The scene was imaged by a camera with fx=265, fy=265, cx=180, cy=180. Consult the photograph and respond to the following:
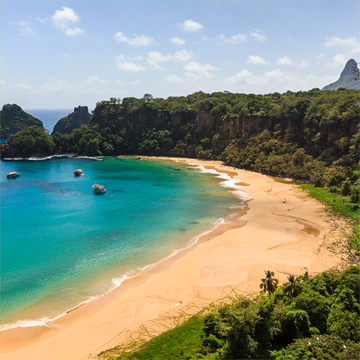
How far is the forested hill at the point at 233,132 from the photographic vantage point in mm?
65750

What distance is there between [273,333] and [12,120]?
680 feet

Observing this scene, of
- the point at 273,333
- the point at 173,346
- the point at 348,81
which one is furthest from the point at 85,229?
the point at 348,81

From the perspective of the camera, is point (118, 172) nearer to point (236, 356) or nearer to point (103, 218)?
point (103, 218)

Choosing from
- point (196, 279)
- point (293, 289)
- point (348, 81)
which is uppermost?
point (348, 81)

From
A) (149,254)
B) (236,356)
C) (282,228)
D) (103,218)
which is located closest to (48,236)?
(103,218)

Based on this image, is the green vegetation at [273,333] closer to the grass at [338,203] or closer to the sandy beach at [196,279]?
the sandy beach at [196,279]

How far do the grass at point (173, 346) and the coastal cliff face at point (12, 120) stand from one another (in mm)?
189643

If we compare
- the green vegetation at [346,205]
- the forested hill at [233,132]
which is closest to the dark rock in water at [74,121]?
the forested hill at [233,132]

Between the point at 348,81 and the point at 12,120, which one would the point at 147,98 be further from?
the point at 348,81

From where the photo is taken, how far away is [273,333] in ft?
57.2

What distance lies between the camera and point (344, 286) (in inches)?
813

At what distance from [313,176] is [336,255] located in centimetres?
3779

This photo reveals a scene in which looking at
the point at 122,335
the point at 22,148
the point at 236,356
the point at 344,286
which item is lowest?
the point at 122,335

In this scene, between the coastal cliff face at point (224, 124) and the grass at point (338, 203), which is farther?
the coastal cliff face at point (224, 124)
